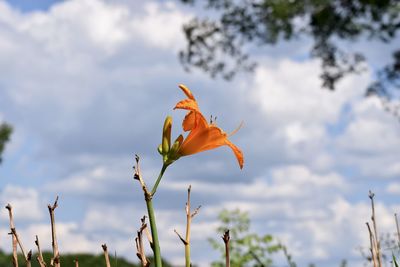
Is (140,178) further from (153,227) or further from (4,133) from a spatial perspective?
(4,133)

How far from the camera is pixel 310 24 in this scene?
18578 mm

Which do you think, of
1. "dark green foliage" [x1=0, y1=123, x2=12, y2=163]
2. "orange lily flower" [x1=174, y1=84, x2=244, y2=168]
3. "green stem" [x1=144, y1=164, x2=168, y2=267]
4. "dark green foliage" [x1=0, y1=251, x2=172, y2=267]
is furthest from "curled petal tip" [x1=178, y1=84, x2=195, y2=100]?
"dark green foliage" [x1=0, y1=123, x2=12, y2=163]

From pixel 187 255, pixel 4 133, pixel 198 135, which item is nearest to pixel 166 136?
pixel 198 135

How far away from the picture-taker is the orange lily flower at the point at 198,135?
1690 mm

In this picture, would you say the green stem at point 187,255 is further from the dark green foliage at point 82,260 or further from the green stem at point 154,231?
the dark green foliage at point 82,260

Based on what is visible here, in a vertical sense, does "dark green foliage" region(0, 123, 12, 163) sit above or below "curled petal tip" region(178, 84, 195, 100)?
above

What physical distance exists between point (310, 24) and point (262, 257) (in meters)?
10.5

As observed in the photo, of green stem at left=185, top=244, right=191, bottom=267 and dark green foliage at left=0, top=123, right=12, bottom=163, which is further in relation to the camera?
dark green foliage at left=0, top=123, right=12, bottom=163

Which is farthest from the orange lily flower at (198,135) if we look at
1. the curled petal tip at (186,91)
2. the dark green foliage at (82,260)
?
the dark green foliage at (82,260)

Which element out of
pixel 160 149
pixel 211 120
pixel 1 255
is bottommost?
pixel 160 149

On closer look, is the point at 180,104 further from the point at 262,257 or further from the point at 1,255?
the point at 1,255

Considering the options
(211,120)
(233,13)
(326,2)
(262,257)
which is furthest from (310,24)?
(211,120)

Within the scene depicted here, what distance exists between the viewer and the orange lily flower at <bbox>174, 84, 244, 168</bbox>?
1.69 metres

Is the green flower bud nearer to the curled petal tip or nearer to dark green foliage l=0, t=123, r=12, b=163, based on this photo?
the curled petal tip
